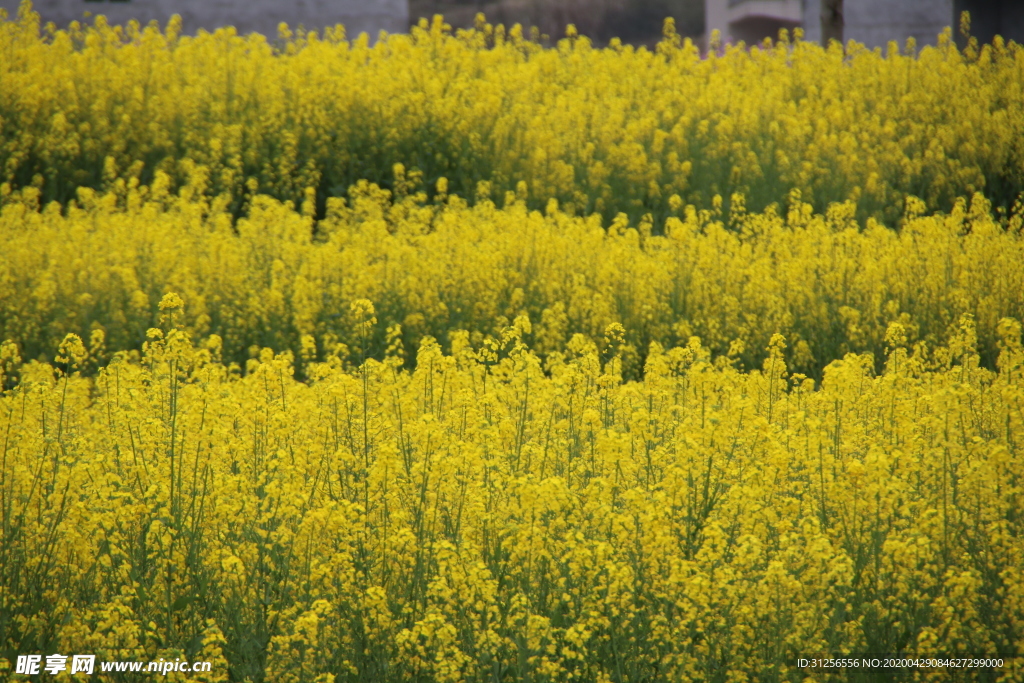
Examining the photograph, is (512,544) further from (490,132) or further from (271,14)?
(271,14)

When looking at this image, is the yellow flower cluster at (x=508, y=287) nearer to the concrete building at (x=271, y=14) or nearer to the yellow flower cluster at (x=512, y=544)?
the yellow flower cluster at (x=512, y=544)

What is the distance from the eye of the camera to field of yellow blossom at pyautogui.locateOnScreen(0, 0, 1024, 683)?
9.59 feet

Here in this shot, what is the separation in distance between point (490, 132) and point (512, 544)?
6.88 meters

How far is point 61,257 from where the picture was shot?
644 cm

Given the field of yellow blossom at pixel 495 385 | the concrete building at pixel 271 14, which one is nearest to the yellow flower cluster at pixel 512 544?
the field of yellow blossom at pixel 495 385

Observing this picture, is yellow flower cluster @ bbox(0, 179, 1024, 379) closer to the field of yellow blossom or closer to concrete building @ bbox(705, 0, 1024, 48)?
the field of yellow blossom

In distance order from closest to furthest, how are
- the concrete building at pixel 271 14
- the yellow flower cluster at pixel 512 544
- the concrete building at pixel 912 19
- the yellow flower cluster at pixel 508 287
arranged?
the yellow flower cluster at pixel 512 544 → the yellow flower cluster at pixel 508 287 → the concrete building at pixel 271 14 → the concrete building at pixel 912 19

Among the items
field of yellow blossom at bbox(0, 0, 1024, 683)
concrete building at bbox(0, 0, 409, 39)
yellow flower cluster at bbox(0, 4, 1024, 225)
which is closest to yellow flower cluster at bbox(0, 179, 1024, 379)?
field of yellow blossom at bbox(0, 0, 1024, 683)

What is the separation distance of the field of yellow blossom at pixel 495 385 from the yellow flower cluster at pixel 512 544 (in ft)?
0.06

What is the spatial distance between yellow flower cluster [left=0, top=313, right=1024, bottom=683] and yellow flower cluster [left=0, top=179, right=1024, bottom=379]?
1846mm

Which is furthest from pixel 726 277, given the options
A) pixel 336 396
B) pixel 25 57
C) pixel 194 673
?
pixel 25 57

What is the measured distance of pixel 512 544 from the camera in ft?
10.3

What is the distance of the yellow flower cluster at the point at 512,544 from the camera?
9.41 ft

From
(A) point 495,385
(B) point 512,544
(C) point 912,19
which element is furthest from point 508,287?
(C) point 912,19
